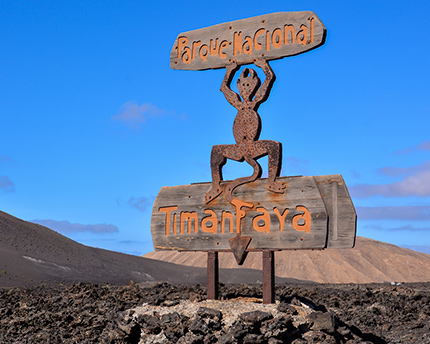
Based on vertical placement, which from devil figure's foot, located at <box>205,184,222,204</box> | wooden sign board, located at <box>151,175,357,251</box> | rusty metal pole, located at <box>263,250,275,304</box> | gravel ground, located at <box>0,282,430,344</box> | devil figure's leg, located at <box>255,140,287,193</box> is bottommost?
gravel ground, located at <box>0,282,430,344</box>

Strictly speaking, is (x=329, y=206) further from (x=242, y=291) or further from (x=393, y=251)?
(x=393, y=251)

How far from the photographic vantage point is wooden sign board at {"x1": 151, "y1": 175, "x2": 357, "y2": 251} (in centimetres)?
902

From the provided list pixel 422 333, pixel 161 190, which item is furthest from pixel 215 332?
pixel 422 333

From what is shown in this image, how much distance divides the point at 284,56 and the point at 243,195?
8.32 feet

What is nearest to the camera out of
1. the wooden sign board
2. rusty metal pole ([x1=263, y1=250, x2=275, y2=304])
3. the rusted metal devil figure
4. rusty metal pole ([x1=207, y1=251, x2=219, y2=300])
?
the wooden sign board

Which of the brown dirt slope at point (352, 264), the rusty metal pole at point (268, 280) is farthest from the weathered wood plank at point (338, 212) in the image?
the brown dirt slope at point (352, 264)

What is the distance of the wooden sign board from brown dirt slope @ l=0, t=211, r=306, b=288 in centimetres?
2543

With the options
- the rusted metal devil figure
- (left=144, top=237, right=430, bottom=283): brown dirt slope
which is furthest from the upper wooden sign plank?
(left=144, top=237, right=430, bottom=283): brown dirt slope

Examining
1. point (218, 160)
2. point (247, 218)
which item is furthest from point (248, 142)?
point (247, 218)

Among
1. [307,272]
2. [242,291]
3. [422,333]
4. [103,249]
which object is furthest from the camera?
[307,272]

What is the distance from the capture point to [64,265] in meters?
42.2

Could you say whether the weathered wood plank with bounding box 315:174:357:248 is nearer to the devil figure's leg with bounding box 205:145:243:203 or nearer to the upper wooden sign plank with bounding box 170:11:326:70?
the devil figure's leg with bounding box 205:145:243:203

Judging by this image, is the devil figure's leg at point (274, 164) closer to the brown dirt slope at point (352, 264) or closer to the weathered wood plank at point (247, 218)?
the weathered wood plank at point (247, 218)

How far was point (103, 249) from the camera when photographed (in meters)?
55.6
